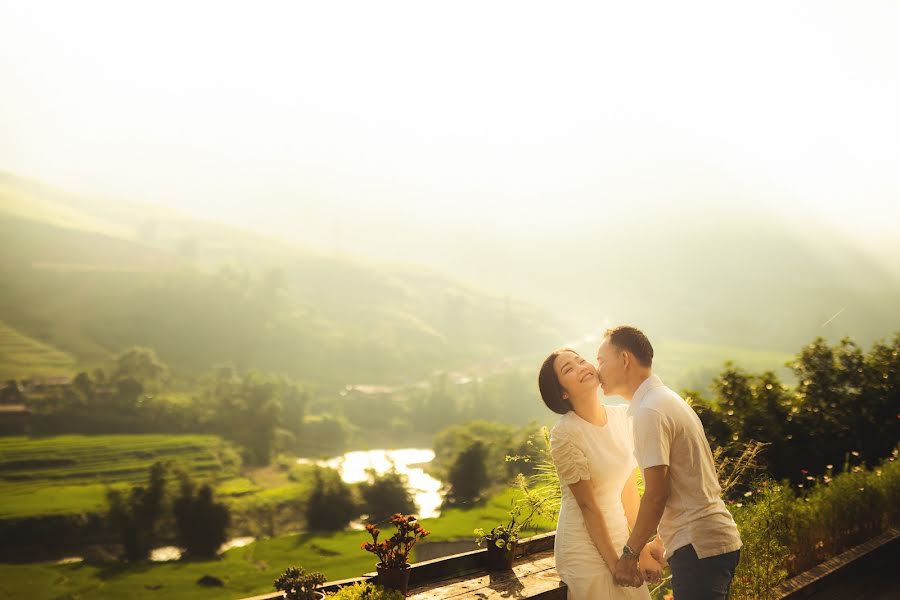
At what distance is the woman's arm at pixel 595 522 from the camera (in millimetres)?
3080

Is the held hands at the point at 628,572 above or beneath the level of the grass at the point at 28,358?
beneath

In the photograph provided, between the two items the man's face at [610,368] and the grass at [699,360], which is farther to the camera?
the grass at [699,360]

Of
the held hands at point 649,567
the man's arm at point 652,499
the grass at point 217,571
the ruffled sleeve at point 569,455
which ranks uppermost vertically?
the ruffled sleeve at point 569,455

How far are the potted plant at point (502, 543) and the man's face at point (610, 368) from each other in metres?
3.61

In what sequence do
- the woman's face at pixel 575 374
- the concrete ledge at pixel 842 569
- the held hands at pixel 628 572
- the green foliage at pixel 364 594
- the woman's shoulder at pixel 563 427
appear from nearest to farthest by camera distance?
the held hands at pixel 628 572, the woman's shoulder at pixel 563 427, the woman's face at pixel 575 374, the green foliage at pixel 364 594, the concrete ledge at pixel 842 569

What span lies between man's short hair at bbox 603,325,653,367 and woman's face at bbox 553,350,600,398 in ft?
0.76

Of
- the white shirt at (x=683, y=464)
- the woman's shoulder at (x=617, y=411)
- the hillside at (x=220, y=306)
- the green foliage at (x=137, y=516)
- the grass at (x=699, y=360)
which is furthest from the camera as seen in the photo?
the grass at (x=699, y=360)

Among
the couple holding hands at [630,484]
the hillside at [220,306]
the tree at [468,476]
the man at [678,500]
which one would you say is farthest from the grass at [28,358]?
the man at [678,500]

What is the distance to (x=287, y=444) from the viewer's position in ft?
326

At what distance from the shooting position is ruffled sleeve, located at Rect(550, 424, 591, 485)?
309 cm

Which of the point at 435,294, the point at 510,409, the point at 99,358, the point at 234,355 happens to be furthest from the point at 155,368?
the point at 435,294

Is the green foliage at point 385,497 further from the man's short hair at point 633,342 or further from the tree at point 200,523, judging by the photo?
the man's short hair at point 633,342

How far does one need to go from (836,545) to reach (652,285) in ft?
593

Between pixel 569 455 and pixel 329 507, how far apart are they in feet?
235
